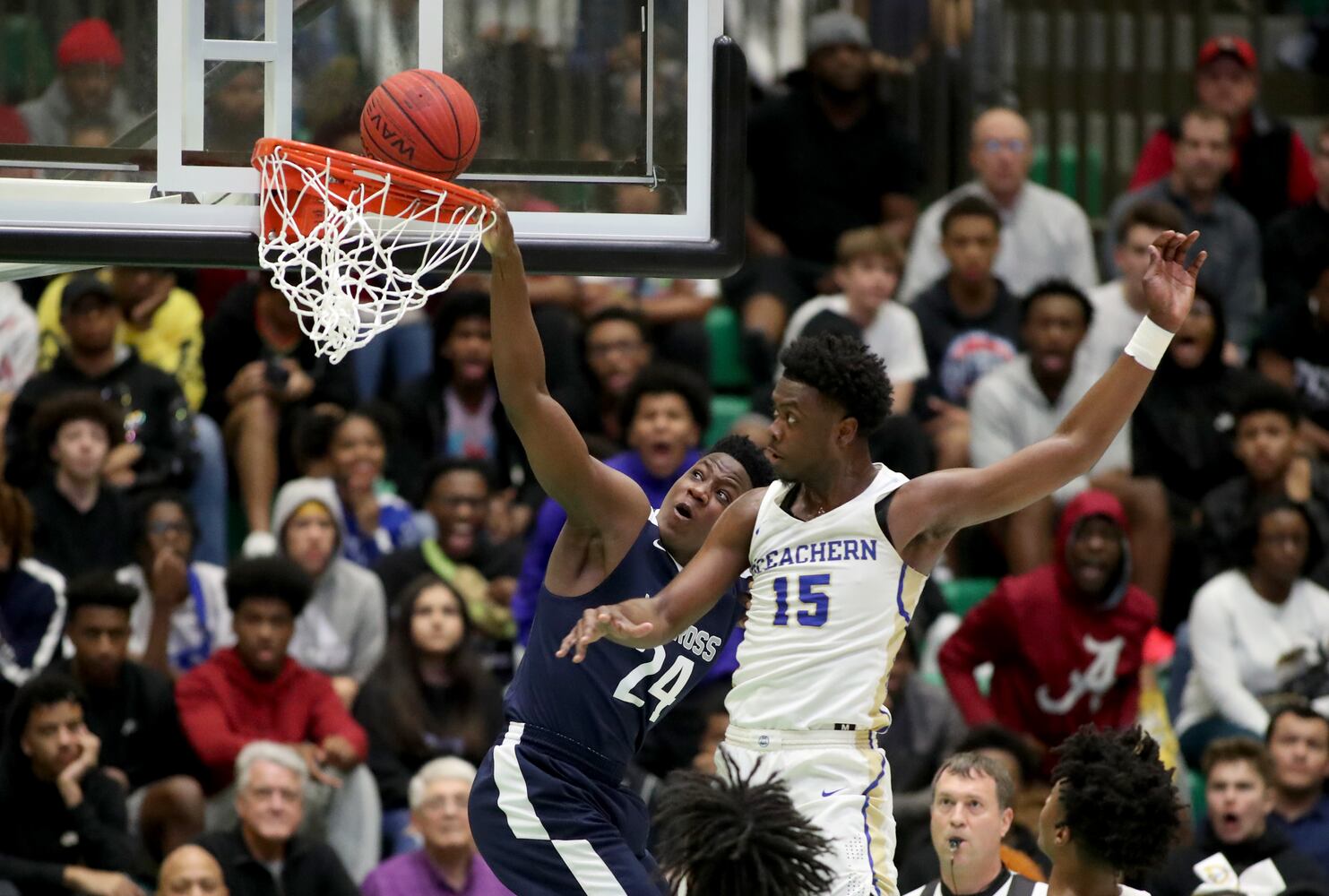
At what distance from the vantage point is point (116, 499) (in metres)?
9.45

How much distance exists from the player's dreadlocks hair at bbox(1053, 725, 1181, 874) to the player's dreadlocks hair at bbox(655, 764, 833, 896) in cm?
74

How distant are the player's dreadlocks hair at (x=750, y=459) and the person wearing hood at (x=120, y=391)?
4.47 metres

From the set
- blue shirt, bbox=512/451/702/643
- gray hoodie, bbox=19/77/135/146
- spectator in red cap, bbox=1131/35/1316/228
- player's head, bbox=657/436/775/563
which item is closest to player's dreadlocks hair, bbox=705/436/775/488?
player's head, bbox=657/436/775/563

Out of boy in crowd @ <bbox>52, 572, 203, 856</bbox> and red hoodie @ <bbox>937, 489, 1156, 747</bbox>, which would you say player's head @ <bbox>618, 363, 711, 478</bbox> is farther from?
boy in crowd @ <bbox>52, 572, 203, 856</bbox>

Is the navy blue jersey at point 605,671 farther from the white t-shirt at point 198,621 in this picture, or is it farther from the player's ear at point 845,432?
the white t-shirt at point 198,621

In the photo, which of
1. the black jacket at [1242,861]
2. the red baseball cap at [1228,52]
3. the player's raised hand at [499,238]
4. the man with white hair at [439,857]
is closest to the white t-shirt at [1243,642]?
the black jacket at [1242,861]

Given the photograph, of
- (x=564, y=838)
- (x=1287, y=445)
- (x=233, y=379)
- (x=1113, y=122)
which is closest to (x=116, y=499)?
(x=233, y=379)

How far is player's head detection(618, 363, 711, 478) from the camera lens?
31.2 ft

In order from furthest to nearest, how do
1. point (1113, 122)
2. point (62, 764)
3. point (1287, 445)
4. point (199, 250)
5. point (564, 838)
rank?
1. point (1113, 122)
2. point (1287, 445)
3. point (62, 764)
4. point (199, 250)
5. point (564, 838)

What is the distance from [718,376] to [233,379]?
2.81 m

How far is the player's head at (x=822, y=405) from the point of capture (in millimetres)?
5242

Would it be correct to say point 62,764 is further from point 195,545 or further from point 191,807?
point 195,545

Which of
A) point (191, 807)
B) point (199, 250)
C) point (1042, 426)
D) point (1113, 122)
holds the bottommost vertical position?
point (191, 807)

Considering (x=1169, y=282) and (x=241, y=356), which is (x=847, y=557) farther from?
(x=241, y=356)
